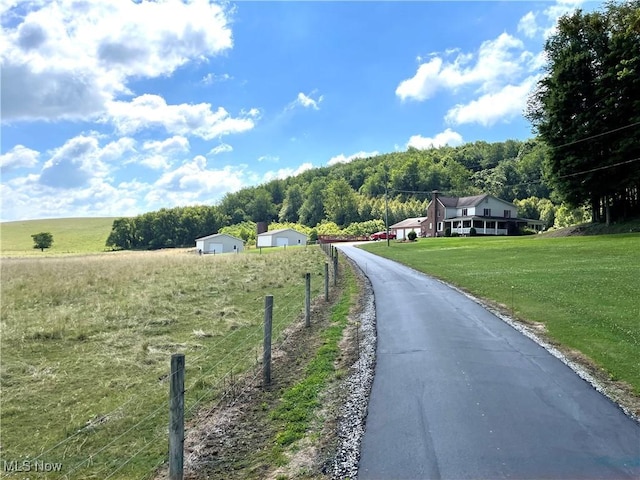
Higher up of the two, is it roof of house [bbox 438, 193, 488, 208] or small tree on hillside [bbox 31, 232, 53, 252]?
roof of house [bbox 438, 193, 488, 208]

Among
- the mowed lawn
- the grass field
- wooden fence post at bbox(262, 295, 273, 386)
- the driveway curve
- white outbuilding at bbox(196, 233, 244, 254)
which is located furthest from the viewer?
white outbuilding at bbox(196, 233, 244, 254)

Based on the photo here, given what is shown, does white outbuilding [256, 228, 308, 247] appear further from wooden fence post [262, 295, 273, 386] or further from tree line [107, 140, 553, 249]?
wooden fence post [262, 295, 273, 386]

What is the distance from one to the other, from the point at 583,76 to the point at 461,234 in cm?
3336

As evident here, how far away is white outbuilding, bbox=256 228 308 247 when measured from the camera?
311ft

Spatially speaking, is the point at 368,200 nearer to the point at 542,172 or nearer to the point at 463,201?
the point at 463,201

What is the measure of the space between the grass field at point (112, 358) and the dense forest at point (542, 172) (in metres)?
28.4

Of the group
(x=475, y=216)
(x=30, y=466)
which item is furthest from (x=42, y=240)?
(x=30, y=466)

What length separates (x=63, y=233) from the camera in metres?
137

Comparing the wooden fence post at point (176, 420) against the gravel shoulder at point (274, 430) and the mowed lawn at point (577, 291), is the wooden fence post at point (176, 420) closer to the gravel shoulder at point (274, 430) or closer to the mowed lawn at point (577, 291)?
the gravel shoulder at point (274, 430)

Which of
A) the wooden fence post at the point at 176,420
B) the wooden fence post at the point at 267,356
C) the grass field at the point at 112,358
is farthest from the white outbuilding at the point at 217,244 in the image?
the wooden fence post at the point at 176,420

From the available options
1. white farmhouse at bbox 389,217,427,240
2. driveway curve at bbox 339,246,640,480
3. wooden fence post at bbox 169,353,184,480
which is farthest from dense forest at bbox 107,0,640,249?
wooden fence post at bbox 169,353,184,480

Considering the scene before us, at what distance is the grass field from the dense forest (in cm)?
2835

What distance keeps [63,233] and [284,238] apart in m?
84.1

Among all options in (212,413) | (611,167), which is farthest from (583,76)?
(212,413)
